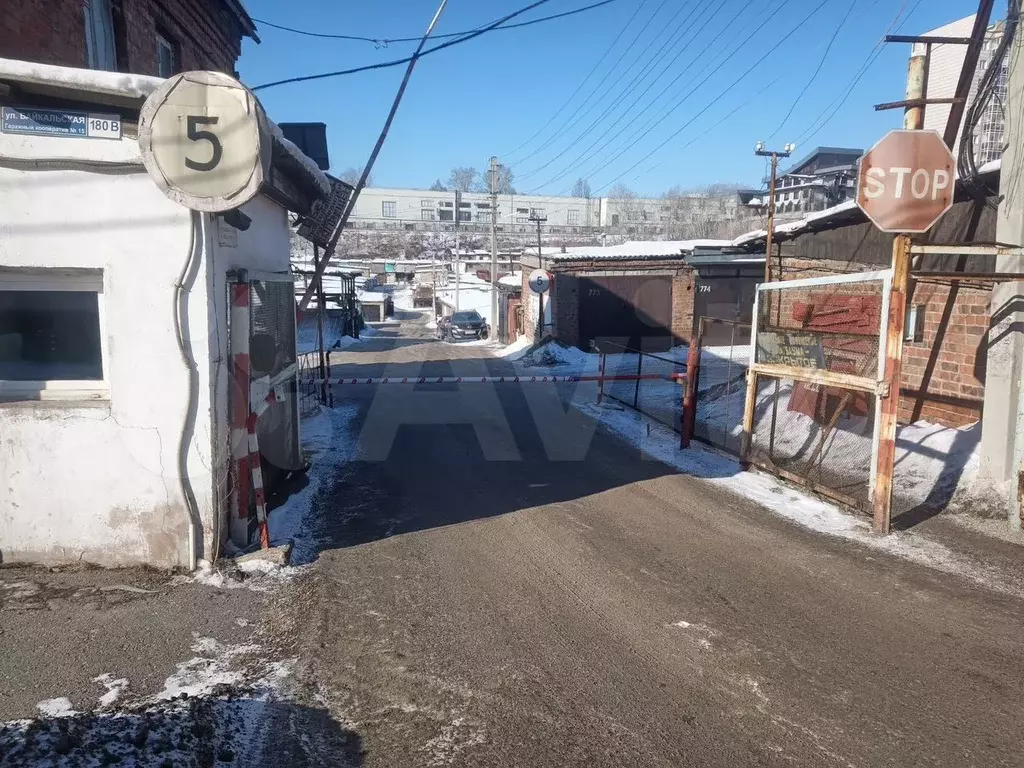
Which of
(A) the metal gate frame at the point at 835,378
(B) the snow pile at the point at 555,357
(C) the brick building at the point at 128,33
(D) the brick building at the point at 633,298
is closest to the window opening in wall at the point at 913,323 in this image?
(A) the metal gate frame at the point at 835,378

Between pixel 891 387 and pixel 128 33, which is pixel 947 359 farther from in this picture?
pixel 128 33

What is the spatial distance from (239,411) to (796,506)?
518 cm

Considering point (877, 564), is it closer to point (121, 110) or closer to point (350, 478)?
point (350, 478)

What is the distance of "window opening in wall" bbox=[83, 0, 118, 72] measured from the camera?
8320 mm

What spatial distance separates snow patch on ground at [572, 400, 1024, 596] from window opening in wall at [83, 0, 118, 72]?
27.9ft

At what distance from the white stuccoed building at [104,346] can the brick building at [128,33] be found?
3.22 meters

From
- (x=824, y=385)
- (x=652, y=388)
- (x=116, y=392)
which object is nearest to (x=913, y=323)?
(x=824, y=385)

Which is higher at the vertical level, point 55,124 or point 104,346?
point 55,124

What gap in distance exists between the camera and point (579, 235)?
78.6m

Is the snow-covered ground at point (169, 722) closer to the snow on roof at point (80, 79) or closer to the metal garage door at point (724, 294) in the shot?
the snow on roof at point (80, 79)

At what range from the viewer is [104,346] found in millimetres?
4742

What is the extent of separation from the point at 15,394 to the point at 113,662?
219cm

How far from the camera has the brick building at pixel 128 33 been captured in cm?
693

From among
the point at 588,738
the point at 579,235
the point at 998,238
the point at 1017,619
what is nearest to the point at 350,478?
the point at 588,738
